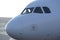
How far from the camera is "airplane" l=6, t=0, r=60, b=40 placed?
13016 millimetres

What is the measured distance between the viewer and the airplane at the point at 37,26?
13.0m

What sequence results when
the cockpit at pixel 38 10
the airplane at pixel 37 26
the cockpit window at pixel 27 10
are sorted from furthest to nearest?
the cockpit window at pixel 27 10
the cockpit at pixel 38 10
the airplane at pixel 37 26

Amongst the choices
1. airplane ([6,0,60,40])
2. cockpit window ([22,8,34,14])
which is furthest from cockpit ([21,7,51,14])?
airplane ([6,0,60,40])

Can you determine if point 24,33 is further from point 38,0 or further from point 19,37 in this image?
point 38,0

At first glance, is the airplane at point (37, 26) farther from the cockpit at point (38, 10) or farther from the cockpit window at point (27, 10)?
the cockpit window at point (27, 10)

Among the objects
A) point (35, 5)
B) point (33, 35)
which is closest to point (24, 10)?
point (35, 5)

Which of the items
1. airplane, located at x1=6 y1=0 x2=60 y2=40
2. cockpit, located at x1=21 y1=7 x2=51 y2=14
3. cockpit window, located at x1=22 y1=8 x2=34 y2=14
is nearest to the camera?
airplane, located at x1=6 y1=0 x2=60 y2=40

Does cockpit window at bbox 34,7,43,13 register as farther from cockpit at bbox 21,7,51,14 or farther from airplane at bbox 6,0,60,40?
airplane at bbox 6,0,60,40

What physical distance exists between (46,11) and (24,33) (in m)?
1.58

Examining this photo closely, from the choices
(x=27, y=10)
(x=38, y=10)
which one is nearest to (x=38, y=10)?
(x=38, y=10)

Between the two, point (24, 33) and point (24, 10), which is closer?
point (24, 33)

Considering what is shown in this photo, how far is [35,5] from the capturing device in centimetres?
1363

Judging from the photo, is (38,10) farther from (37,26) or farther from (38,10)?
(37,26)

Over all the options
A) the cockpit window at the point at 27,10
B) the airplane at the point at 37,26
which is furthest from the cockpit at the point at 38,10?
the airplane at the point at 37,26
